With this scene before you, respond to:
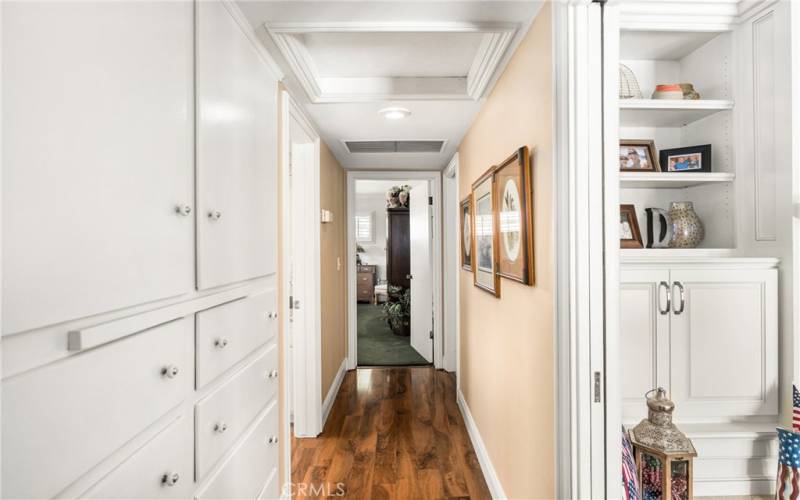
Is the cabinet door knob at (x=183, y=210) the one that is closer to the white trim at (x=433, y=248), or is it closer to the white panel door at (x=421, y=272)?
the white trim at (x=433, y=248)

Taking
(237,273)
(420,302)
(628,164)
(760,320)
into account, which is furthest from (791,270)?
(420,302)

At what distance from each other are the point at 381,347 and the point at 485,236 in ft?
10.7

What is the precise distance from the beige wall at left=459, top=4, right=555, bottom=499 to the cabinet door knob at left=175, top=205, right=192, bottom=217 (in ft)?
3.72

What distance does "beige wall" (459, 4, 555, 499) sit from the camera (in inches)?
54.8

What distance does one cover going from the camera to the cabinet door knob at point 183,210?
1.06 m

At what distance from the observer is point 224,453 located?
133cm

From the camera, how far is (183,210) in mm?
1071

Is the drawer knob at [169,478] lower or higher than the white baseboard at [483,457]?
higher

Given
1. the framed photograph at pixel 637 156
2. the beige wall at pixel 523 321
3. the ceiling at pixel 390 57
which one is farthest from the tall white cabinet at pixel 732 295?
the ceiling at pixel 390 57

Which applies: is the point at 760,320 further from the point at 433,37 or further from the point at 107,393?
the point at 107,393

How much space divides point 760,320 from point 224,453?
230 cm

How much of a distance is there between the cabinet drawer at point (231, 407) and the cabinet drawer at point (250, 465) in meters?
0.06

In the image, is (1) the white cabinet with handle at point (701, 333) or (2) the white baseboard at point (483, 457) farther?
(2) the white baseboard at point (483, 457)

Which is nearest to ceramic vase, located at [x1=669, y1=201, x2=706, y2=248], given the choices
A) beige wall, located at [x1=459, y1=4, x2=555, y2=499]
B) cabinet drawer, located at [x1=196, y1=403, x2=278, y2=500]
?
beige wall, located at [x1=459, y1=4, x2=555, y2=499]
